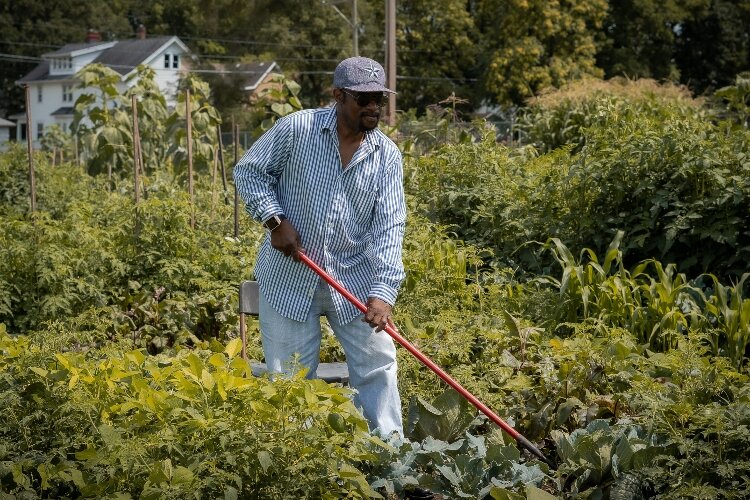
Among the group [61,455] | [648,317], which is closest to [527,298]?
[648,317]

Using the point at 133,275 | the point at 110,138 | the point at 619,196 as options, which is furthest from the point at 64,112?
the point at 619,196

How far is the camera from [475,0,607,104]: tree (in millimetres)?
35281

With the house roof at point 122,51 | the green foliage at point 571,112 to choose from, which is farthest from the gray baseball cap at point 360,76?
the house roof at point 122,51

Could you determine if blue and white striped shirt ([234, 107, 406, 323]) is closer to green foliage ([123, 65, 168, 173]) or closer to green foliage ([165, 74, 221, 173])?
green foliage ([165, 74, 221, 173])

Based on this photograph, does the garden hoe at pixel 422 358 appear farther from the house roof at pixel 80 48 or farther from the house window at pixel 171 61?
the house roof at pixel 80 48

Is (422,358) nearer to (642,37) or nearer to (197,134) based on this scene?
(197,134)

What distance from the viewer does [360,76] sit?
4.09 m

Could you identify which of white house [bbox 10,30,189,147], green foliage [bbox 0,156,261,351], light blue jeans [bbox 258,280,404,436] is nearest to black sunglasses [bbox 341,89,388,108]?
light blue jeans [bbox 258,280,404,436]

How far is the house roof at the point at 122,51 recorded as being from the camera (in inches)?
2056

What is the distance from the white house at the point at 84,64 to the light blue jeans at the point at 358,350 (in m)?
44.4

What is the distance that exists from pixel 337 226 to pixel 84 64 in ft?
183

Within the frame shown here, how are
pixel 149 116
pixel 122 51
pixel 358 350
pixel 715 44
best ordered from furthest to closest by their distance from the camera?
pixel 122 51
pixel 715 44
pixel 149 116
pixel 358 350

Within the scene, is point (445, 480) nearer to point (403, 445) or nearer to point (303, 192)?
point (403, 445)

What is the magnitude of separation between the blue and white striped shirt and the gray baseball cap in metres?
0.18
